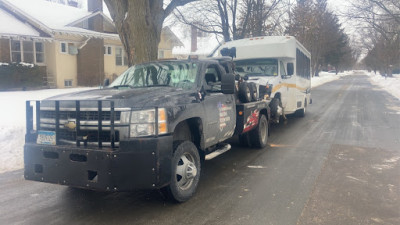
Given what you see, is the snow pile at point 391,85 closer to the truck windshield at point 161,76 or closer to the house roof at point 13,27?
the truck windshield at point 161,76

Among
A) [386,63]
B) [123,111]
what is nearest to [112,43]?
[123,111]

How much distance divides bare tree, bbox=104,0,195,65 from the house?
13.0m

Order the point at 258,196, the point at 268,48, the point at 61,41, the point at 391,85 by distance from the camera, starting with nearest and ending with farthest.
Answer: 1. the point at 258,196
2. the point at 268,48
3. the point at 61,41
4. the point at 391,85

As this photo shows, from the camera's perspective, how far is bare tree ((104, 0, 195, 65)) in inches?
399

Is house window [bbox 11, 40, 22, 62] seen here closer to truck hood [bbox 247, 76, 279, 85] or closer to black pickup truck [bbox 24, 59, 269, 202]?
truck hood [bbox 247, 76, 279, 85]

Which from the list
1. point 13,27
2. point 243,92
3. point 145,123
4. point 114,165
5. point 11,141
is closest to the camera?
point 114,165

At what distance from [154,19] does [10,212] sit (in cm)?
760

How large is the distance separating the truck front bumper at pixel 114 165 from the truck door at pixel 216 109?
1295 mm

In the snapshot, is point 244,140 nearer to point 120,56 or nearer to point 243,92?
point 243,92

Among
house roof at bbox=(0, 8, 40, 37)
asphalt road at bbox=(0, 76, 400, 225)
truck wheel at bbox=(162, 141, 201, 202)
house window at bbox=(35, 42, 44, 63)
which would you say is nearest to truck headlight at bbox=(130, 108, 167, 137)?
truck wheel at bbox=(162, 141, 201, 202)

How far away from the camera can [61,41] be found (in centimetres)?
2442

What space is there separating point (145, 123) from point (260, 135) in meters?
4.33

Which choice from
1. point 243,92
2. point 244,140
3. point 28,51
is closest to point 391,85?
point 244,140

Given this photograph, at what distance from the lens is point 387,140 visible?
871 cm
